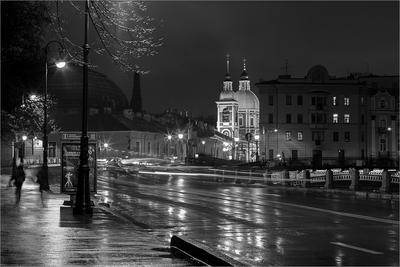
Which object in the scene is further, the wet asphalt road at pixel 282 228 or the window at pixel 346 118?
the window at pixel 346 118

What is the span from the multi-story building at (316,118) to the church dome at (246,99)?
2419 inches

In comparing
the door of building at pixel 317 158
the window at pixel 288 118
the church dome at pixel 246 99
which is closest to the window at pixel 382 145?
the door of building at pixel 317 158

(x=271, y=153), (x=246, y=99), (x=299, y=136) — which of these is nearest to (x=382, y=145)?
(x=299, y=136)

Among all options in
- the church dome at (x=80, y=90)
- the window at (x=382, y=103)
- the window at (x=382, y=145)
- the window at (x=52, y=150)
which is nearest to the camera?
the window at (x=52, y=150)

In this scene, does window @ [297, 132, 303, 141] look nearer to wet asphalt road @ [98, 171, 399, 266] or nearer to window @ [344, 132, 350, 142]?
window @ [344, 132, 350, 142]

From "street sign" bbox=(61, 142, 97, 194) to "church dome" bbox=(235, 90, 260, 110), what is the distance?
154 meters

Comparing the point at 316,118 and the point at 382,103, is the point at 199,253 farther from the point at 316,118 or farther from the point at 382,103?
the point at 382,103

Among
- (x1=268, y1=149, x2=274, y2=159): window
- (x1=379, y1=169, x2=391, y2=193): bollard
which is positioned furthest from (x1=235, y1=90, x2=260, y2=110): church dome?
(x1=379, y1=169, x2=391, y2=193): bollard

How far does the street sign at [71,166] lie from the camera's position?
25688mm

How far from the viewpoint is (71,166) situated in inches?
1025

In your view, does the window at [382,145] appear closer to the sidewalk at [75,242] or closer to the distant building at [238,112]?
the distant building at [238,112]

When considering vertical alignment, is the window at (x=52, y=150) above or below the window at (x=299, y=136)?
below

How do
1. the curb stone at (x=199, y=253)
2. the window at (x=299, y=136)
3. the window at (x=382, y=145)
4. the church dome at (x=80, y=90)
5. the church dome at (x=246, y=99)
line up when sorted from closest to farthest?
the curb stone at (x=199, y=253)
the window at (x=299, y=136)
the window at (x=382, y=145)
the church dome at (x=80, y=90)
the church dome at (x=246, y=99)

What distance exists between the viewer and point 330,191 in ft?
135
